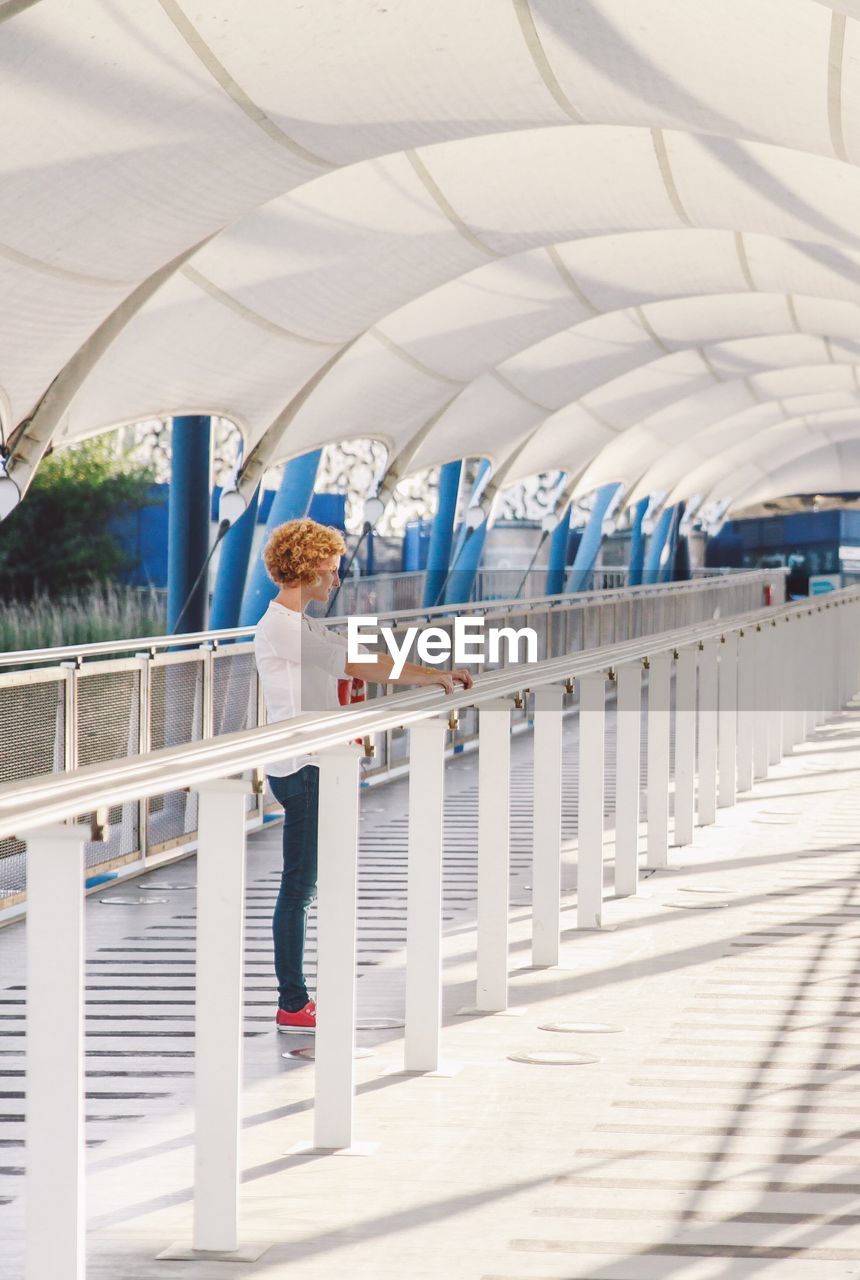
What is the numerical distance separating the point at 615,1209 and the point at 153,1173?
1157 mm

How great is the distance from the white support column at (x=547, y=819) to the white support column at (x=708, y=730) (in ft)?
14.2

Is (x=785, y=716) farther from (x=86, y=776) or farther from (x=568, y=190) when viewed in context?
(x=86, y=776)

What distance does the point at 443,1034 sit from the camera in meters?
5.96

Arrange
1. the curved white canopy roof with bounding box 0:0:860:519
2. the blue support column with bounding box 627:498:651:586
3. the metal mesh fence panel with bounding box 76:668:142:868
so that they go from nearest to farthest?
the metal mesh fence panel with bounding box 76:668:142:868 → the curved white canopy roof with bounding box 0:0:860:519 → the blue support column with bounding box 627:498:651:586

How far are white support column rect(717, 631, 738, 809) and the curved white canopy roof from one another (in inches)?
131

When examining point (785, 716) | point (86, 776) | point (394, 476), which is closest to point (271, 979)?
point (86, 776)

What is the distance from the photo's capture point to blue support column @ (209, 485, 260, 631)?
18.2 metres

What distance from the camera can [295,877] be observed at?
6.05 m

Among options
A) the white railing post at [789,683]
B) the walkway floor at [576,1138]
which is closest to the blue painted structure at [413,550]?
the white railing post at [789,683]

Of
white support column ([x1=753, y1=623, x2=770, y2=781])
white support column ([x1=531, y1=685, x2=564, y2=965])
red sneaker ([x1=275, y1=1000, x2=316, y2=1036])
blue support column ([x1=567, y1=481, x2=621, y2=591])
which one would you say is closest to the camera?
red sneaker ([x1=275, y1=1000, x2=316, y2=1036])

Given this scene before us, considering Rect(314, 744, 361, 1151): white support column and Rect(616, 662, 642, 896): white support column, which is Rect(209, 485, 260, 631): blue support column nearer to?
Rect(616, 662, 642, 896): white support column

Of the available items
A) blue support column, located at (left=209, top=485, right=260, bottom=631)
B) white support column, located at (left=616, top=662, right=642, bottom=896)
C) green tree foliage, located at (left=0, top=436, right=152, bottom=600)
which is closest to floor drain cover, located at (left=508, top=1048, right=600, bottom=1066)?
white support column, located at (left=616, top=662, right=642, bottom=896)

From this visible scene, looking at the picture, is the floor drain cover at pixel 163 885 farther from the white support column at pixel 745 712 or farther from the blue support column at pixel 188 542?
the blue support column at pixel 188 542

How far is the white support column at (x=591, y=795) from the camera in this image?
25.4ft
